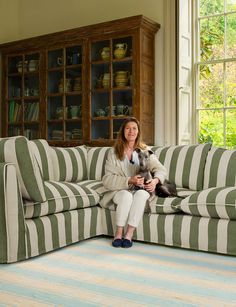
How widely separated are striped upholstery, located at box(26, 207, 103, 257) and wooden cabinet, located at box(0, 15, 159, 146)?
1.56 m

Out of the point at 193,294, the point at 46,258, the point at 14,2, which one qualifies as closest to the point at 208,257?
the point at 193,294

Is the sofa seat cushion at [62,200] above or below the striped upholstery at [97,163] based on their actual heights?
below

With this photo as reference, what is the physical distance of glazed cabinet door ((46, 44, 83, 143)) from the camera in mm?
5066

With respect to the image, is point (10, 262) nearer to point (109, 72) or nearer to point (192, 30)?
point (109, 72)

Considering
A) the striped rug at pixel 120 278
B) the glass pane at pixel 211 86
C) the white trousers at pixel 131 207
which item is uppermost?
the glass pane at pixel 211 86

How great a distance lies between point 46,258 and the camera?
2.78 m

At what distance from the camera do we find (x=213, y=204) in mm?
2883

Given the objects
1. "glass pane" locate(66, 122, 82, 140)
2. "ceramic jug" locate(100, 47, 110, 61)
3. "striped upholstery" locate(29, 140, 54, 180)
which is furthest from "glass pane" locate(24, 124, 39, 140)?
"striped upholstery" locate(29, 140, 54, 180)

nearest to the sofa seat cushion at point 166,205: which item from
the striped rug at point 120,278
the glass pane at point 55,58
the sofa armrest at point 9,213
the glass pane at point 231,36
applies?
the striped rug at point 120,278

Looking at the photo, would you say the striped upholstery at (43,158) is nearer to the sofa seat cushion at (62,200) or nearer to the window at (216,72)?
the sofa seat cushion at (62,200)

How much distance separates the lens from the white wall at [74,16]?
4.78 meters

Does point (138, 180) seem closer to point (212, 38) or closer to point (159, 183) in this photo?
point (159, 183)

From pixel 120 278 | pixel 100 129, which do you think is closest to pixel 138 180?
pixel 120 278

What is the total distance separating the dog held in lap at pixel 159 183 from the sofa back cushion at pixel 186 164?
20cm
